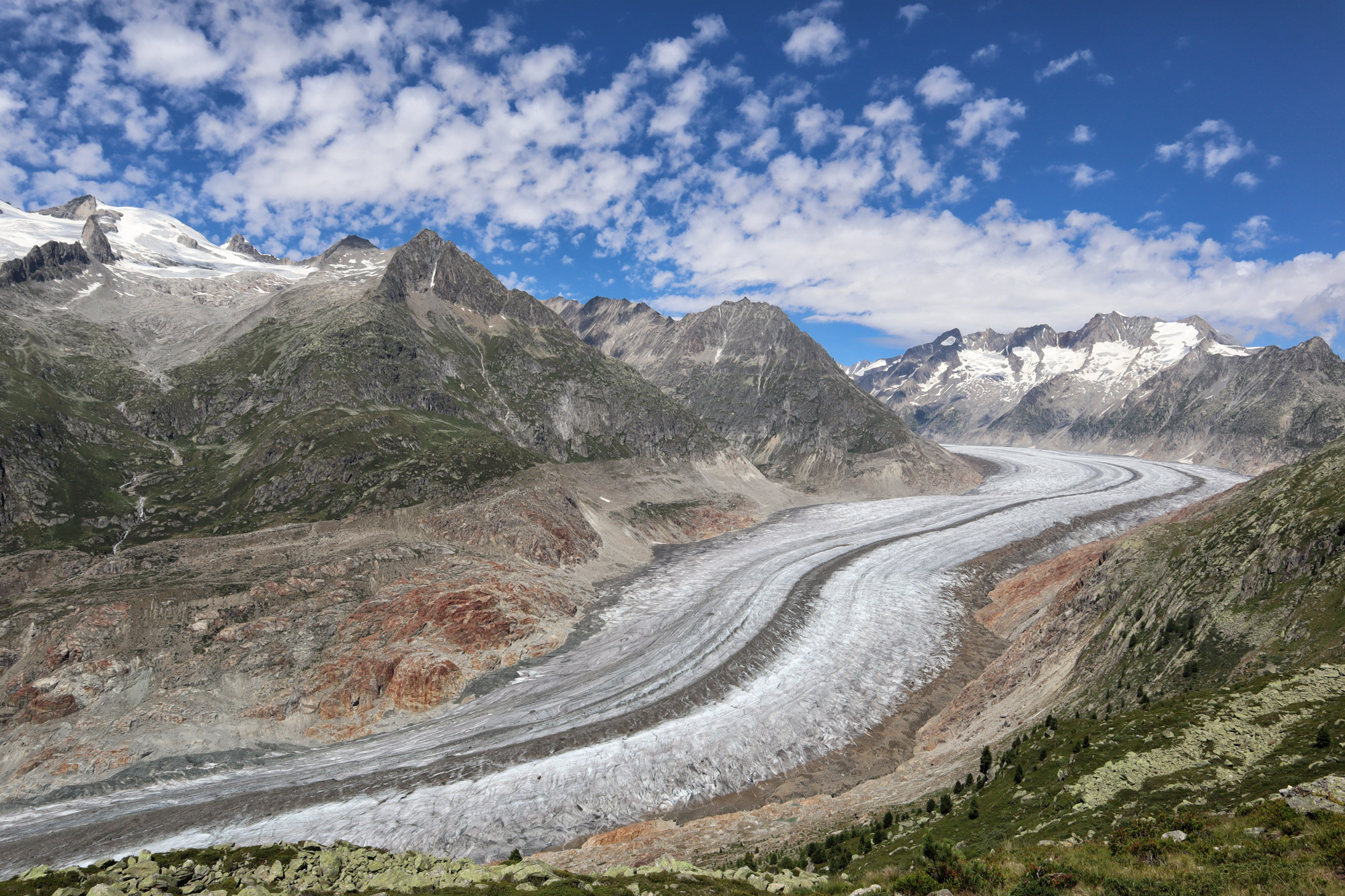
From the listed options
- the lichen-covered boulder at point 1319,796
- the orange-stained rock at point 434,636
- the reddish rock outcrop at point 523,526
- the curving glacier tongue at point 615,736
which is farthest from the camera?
the reddish rock outcrop at point 523,526

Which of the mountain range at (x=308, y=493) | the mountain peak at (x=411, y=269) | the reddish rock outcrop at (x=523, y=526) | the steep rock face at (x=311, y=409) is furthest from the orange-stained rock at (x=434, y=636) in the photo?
the mountain peak at (x=411, y=269)

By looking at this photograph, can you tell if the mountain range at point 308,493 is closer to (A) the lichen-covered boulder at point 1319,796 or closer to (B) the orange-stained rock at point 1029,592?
(B) the orange-stained rock at point 1029,592

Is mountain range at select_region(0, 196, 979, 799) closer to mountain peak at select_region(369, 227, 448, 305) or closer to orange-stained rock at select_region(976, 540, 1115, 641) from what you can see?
mountain peak at select_region(369, 227, 448, 305)

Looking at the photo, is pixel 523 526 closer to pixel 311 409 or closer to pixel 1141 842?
pixel 311 409

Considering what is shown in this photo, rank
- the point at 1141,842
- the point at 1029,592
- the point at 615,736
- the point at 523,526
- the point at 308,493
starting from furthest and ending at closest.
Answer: the point at 308,493 < the point at 523,526 < the point at 1029,592 < the point at 615,736 < the point at 1141,842

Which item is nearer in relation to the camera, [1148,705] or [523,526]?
[1148,705]

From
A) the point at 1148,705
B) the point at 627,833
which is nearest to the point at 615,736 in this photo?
the point at 627,833

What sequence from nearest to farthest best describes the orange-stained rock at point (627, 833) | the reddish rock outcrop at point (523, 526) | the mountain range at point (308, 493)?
the orange-stained rock at point (627, 833) < the mountain range at point (308, 493) < the reddish rock outcrop at point (523, 526)

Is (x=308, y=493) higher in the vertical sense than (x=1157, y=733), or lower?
higher

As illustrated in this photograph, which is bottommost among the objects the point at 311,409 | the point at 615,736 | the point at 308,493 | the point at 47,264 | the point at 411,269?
the point at 615,736
